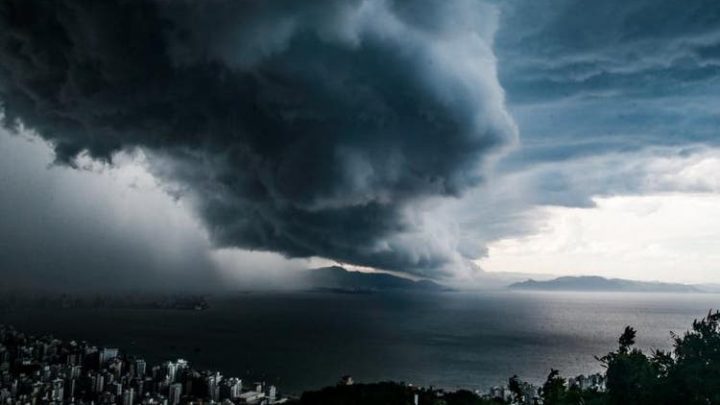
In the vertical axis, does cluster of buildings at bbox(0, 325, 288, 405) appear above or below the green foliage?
below

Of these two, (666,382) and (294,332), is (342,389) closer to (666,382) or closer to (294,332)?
(666,382)

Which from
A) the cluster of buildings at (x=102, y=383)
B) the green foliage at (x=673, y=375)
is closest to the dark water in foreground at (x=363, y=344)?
the cluster of buildings at (x=102, y=383)

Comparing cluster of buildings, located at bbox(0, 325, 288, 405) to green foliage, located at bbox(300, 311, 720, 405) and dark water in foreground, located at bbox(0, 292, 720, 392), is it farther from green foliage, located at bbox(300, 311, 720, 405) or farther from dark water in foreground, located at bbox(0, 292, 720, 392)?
green foliage, located at bbox(300, 311, 720, 405)

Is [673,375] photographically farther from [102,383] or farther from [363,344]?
[363,344]

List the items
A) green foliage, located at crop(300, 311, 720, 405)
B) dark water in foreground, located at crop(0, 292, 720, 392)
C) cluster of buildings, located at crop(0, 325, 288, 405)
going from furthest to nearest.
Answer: dark water in foreground, located at crop(0, 292, 720, 392), cluster of buildings, located at crop(0, 325, 288, 405), green foliage, located at crop(300, 311, 720, 405)

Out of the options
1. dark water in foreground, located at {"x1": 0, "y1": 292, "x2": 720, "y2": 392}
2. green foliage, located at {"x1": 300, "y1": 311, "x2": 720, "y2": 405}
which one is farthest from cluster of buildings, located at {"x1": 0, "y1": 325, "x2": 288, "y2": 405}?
green foliage, located at {"x1": 300, "y1": 311, "x2": 720, "y2": 405}

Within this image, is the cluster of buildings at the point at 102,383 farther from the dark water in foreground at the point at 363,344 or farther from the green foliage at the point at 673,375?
the green foliage at the point at 673,375

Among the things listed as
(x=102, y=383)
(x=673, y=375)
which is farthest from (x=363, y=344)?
(x=673, y=375)

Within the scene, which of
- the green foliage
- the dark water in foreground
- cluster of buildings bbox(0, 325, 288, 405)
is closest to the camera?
the green foliage
